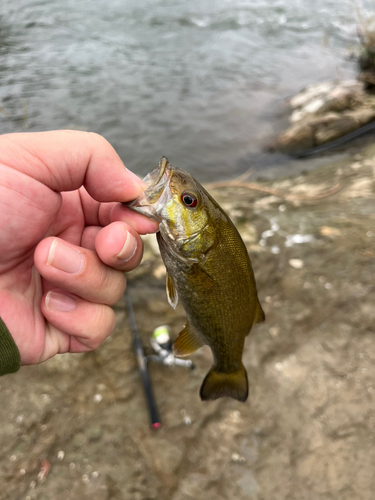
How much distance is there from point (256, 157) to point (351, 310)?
5521mm

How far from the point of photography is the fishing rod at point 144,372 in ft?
9.61

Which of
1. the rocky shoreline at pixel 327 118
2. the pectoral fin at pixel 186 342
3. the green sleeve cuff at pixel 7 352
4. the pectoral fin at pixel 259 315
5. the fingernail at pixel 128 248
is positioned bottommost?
the rocky shoreline at pixel 327 118

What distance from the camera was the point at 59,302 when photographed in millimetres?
2139

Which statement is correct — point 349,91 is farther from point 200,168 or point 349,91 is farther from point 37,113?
point 37,113

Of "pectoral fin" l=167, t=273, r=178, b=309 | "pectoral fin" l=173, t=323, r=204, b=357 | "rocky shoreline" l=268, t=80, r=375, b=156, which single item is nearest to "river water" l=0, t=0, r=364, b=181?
"rocky shoreline" l=268, t=80, r=375, b=156

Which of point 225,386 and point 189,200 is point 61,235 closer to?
point 189,200

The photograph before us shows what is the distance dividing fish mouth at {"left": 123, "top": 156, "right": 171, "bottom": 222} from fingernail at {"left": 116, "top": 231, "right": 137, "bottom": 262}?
0.15 m

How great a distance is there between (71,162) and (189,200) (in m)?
0.65

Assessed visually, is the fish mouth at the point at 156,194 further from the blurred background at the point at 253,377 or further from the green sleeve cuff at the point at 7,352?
the blurred background at the point at 253,377

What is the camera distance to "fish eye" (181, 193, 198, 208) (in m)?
1.89

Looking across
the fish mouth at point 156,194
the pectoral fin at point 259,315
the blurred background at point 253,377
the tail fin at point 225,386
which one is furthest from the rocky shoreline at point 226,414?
the fish mouth at point 156,194

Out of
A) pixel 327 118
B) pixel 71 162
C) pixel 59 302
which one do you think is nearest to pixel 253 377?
pixel 59 302

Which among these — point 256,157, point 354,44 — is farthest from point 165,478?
point 354,44

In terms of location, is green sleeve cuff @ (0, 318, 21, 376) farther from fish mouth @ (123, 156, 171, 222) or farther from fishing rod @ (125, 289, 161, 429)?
fishing rod @ (125, 289, 161, 429)
